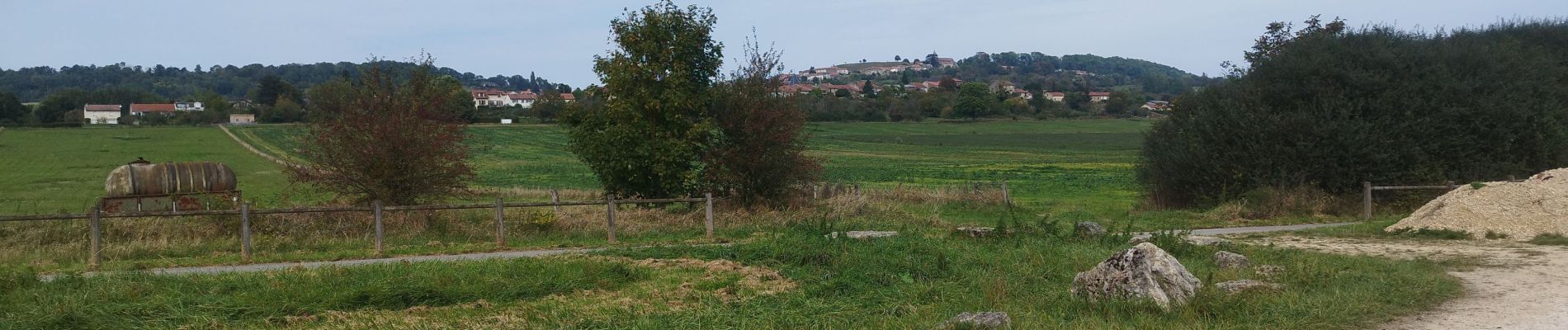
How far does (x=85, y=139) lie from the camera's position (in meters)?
66.1

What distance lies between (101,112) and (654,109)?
114861 mm

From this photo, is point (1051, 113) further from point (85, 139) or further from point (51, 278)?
point (51, 278)

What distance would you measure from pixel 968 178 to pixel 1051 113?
87.8 m

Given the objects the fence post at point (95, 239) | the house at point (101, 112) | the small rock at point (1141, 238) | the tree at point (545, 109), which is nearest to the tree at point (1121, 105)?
the tree at point (545, 109)

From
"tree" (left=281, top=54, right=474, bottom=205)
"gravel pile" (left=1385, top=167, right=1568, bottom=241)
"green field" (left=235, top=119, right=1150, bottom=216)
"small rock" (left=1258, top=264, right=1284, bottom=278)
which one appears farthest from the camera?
"green field" (left=235, top=119, right=1150, bottom=216)

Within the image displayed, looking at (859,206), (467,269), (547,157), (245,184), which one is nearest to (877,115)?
(547,157)

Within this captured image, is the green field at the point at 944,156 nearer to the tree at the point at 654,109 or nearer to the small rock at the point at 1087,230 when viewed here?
the tree at the point at 654,109

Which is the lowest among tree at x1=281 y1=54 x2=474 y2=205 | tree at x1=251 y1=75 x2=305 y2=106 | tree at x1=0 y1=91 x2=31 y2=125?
tree at x1=281 y1=54 x2=474 y2=205

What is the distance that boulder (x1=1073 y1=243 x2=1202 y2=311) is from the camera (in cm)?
959

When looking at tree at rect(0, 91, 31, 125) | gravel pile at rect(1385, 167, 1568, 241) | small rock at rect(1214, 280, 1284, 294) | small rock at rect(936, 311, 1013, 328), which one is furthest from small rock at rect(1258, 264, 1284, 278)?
tree at rect(0, 91, 31, 125)

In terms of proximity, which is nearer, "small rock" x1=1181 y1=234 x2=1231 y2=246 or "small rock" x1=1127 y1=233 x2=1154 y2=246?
"small rock" x1=1181 y1=234 x2=1231 y2=246

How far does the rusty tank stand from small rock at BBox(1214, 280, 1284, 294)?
17.8 metres

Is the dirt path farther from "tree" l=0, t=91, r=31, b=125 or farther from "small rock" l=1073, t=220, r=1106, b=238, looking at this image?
"tree" l=0, t=91, r=31, b=125

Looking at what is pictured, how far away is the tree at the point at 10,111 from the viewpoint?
270ft
